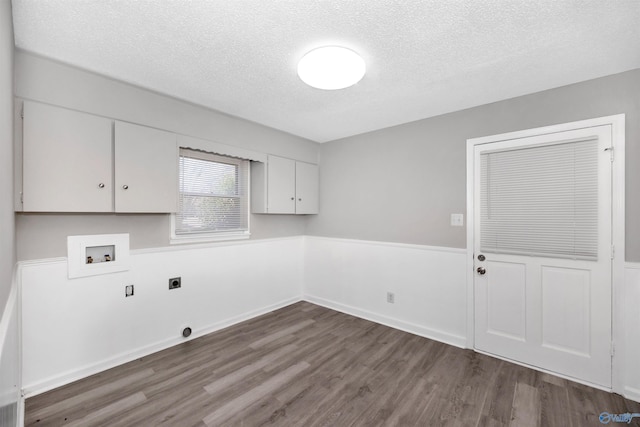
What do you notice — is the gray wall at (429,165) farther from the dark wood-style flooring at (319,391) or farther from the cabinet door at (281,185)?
the dark wood-style flooring at (319,391)

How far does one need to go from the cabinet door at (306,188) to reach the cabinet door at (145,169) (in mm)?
1694

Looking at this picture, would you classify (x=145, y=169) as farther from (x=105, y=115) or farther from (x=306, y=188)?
(x=306, y=188)

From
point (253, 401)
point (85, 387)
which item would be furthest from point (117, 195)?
point (253, 401)

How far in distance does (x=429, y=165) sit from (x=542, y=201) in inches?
43.4

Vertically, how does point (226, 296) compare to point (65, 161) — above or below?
below

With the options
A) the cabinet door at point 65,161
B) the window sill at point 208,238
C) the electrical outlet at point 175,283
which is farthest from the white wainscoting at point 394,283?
the cabinet door at point 65,161

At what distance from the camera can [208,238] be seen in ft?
10.4

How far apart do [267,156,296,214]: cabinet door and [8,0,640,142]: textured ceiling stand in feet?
3.74

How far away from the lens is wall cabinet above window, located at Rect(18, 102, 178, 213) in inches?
76.9

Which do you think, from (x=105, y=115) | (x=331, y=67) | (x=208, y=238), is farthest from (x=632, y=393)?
(x=105, y=115)

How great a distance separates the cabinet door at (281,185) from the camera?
3.61 meters

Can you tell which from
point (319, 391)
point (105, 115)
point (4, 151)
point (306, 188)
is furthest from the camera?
point (306, 188)

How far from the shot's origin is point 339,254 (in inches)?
158

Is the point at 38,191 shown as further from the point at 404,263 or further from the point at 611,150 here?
the point at 611,150
